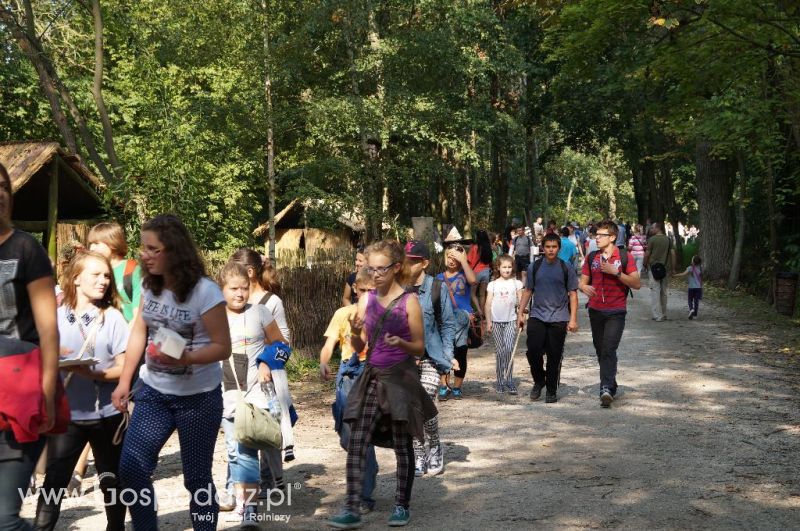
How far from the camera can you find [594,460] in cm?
814

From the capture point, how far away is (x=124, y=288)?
7148 mm

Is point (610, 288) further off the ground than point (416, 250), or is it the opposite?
point (416, 250)

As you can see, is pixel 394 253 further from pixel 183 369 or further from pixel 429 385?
pixel 429 385

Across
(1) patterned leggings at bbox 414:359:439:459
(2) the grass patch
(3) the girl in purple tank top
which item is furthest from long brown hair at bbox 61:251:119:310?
(2) the grass patch

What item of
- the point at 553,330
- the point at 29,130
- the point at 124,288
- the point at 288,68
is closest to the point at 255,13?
the point at 288,68

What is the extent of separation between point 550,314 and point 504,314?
0.99 m

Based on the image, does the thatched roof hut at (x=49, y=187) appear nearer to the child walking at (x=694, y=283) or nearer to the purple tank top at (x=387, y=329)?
the purple tank top at (x=387, y=329)

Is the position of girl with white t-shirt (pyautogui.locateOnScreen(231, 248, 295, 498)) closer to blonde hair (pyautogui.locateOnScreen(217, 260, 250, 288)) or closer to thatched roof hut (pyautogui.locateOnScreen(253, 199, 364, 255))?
blonde hair (pyautogui.locateOnScreen(217, 260, 250, 288))

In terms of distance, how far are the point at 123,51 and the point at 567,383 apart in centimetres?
1821

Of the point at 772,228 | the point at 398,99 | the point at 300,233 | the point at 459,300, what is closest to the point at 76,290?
the point at 459,300

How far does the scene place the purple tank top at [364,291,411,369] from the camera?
20.9 feet

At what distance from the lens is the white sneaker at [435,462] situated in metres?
7.78

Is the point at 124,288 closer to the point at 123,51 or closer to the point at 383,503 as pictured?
the point at 383,503

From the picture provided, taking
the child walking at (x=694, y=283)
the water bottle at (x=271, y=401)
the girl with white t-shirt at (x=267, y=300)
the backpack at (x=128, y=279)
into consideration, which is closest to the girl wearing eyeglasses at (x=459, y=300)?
the girl with white t-shirt at (x=267, y=300)
